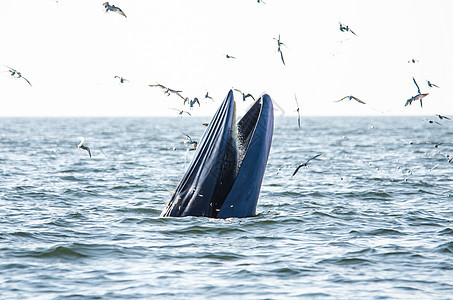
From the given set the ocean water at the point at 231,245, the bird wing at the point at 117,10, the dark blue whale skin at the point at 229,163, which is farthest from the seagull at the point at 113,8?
the ocean water at the point at 231,245

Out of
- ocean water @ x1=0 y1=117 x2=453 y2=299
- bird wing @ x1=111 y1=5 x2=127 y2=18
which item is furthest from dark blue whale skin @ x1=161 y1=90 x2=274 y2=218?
bird wing @ x1=111 y1=5 x2=127 y2=18

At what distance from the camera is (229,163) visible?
35.8 feet

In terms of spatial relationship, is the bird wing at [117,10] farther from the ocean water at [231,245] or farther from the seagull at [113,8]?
the ocean water at [231,245]

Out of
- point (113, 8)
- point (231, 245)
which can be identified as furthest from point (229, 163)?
point (113, 8)

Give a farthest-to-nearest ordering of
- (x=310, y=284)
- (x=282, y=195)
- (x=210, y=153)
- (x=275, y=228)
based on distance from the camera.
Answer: (x=282, y=195)
(x=275, y=228)
(x=210, y=153)
(x=310, y=284)

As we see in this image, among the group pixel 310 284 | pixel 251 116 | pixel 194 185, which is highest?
pixel 251 116

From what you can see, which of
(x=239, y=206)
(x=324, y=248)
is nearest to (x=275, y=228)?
(x=239, y=206)

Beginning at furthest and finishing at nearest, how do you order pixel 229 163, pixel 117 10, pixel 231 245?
pixel 117 10 < pixel 229 163 < pixel 231 245

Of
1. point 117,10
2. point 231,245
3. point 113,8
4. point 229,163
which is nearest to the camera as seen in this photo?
point 231,245

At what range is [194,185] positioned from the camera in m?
11.0

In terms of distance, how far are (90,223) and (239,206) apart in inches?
133

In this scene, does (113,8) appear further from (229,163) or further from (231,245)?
(231,245)

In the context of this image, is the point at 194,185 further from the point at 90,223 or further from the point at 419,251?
the point at 419,251

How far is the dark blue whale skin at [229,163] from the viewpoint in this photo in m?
10.7
